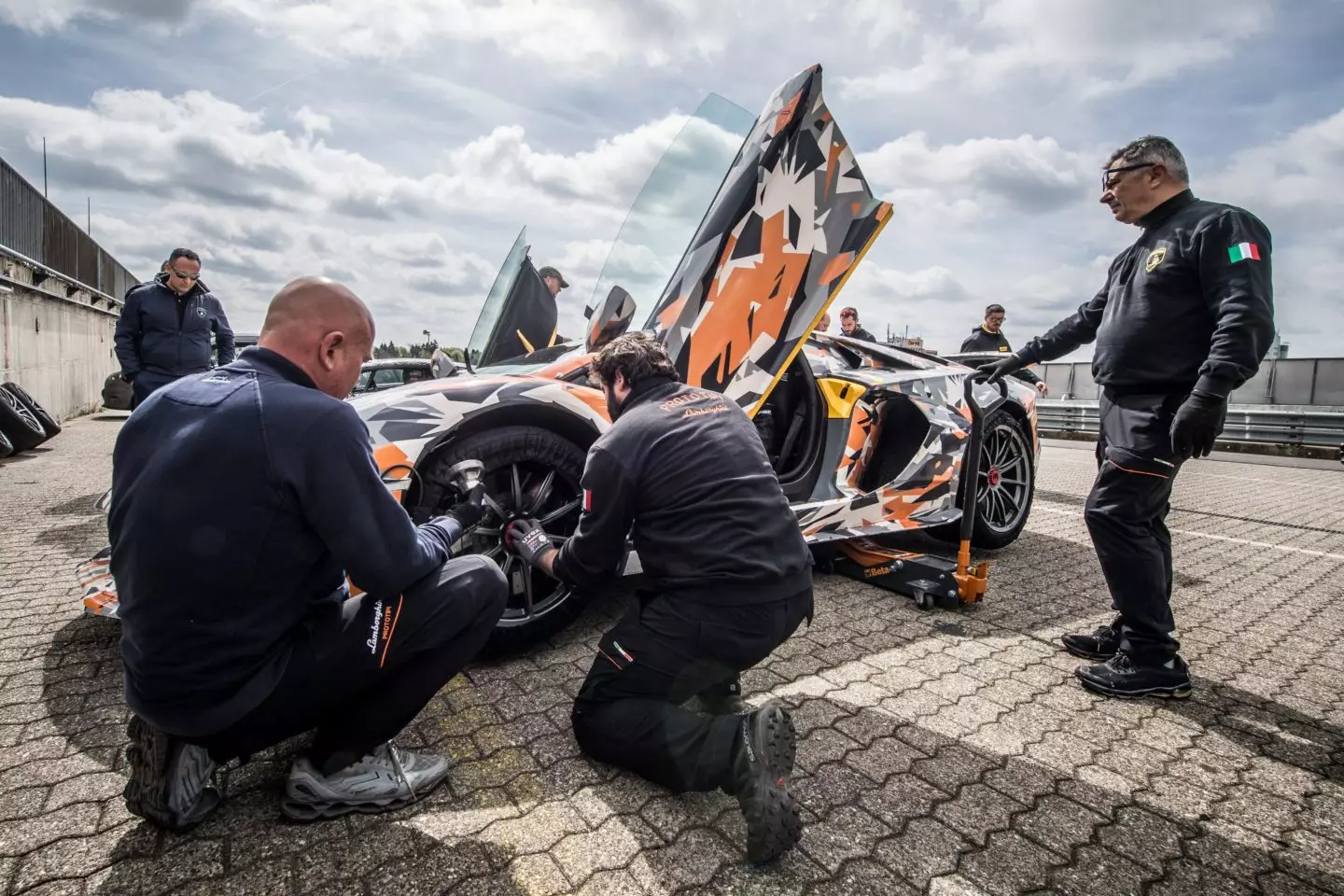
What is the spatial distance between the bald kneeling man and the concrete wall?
12.3 m

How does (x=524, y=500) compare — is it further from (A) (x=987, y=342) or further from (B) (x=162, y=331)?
(A) (x=987, y=342)

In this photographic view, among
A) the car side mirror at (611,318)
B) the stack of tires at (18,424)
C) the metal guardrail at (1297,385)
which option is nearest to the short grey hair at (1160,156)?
the car side mirror at (611,318)

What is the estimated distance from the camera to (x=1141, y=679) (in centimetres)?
265

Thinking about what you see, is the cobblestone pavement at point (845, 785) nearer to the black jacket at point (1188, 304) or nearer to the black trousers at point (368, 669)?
the black trousers at point (368, 669)

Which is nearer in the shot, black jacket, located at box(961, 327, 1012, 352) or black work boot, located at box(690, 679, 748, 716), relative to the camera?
black work boot, located at box(690, 679, 748, 716)

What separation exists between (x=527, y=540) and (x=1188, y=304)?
253 cm

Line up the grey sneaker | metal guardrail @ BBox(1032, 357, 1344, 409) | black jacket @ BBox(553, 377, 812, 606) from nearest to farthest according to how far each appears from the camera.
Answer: the grey sneaker < black jacket @ BBox(553, 377, 812, 606) < metal guardrail @ BBox(1032, 357, 1344, 409)

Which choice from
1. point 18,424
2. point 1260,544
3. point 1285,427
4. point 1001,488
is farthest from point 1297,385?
point 18,424

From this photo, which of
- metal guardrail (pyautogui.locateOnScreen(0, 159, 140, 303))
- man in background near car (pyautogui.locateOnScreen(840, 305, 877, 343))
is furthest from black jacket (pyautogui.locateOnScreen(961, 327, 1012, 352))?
metal guardrail (pyautogui.locateOnScreen(0, 159, 140, 303))

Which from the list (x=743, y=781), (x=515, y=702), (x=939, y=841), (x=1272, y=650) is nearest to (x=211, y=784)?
(x=515, y=702)

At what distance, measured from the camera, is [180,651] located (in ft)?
5.11

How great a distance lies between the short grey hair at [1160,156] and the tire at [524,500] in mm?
2456

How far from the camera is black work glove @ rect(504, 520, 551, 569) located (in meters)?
2.39

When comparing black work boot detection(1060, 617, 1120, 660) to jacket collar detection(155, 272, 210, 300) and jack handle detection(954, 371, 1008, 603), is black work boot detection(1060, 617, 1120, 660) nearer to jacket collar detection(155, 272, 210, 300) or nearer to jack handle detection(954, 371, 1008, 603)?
jack handle detection(954, 371, 1008, 603)
